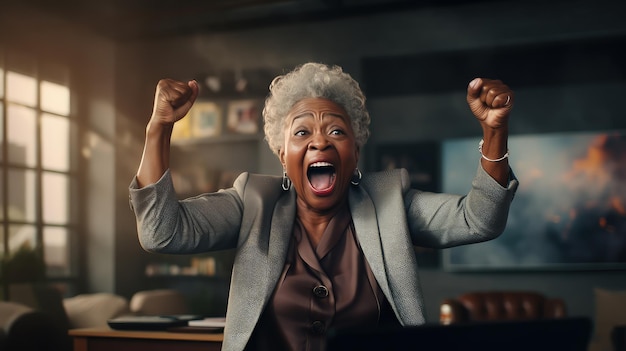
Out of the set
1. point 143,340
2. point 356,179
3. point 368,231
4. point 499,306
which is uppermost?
point 356,179

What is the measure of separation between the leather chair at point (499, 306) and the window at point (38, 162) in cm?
320

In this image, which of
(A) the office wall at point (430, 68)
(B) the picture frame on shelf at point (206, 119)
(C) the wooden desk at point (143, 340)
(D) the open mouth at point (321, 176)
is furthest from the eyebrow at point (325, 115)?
(B) the picture frame on shelf at point (206, 119)

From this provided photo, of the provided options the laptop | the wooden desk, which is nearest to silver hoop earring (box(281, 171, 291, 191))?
the wooden desk

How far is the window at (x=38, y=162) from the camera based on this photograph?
5.18m

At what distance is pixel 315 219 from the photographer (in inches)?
67.8

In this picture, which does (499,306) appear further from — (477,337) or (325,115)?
(477,337)

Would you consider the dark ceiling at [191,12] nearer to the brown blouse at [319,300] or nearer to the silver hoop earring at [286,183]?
Result: the silver hoop earring at [286,183]

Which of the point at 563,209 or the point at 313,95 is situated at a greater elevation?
the point at 313,95

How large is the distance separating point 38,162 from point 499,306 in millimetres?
3602

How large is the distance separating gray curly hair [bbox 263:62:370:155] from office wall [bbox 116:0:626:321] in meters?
3.85

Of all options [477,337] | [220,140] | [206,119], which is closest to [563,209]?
[220,140]

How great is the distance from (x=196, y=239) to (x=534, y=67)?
4724 mm

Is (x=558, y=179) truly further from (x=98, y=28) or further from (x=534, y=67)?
(x=98, y=28)

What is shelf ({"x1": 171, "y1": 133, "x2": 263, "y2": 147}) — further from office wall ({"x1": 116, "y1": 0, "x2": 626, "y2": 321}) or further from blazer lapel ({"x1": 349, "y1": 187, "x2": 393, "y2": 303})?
blazer lapel ({"x1": 349, "y1": 187, "x2": 393, "y2": 303})
